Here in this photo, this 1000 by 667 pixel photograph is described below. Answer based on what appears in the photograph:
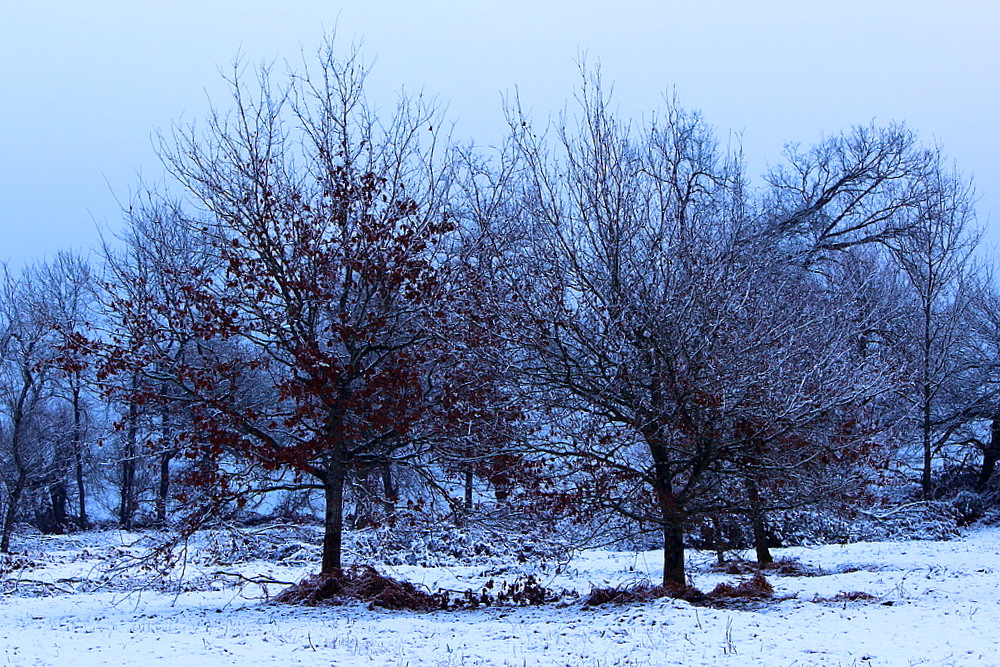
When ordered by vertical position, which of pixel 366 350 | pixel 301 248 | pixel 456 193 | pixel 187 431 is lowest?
pixel 187 431

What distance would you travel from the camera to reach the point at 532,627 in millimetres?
8555

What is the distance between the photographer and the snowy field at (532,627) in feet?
22.5

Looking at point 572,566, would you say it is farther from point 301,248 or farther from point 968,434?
point 968,434

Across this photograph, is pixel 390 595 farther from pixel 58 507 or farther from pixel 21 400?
pixel 58 507

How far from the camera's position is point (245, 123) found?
11555 millimetres

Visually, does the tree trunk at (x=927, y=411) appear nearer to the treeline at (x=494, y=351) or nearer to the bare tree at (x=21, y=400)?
the treeline at (x=494, y=351)

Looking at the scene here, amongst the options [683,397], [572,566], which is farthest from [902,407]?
[683,397]

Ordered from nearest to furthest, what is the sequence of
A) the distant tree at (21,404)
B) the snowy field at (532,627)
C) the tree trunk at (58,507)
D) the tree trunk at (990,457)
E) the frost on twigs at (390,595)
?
the snowy field at (532,627) < the frost on twigs at (390,595) < the distant tree at (21,404) < the tree trunk at (990,457) < the tree trunk at (58,507)

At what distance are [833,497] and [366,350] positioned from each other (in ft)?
19.0

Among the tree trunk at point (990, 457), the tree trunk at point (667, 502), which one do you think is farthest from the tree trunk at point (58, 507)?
the tree trunk at point (990, 457)

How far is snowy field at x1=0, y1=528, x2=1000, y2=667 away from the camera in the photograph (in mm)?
6859

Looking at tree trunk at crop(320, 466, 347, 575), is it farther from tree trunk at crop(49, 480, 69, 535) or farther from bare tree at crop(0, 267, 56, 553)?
tree trunk at crop(49, 480, 69, 535)

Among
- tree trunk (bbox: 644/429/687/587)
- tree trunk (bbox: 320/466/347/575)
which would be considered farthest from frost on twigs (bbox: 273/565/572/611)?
tree trunk (bbox: 644/429/687/587)

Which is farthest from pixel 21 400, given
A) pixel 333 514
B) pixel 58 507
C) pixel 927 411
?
pixel 927 411
